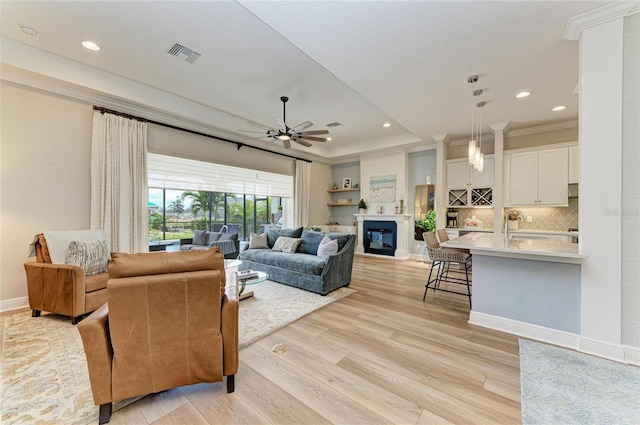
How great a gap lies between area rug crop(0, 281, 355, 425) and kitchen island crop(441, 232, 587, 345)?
6.14 feet

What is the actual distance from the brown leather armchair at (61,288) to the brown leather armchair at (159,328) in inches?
66.8

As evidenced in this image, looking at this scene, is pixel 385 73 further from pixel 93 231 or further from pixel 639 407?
pixel 93 231

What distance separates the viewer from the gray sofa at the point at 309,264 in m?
3.61

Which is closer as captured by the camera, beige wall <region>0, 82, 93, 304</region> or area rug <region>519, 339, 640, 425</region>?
area rug <region>519, 339, 640, 425</region>

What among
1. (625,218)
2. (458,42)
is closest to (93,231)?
(458,42)

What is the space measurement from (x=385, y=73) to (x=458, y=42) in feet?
2.61

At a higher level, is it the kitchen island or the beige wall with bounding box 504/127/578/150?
the beige wall with bounding box 504/127/578/150

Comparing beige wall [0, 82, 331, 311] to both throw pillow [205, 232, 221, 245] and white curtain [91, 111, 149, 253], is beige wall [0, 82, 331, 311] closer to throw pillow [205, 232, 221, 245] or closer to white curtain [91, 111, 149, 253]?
white curtain [91, 111, 149, 253]

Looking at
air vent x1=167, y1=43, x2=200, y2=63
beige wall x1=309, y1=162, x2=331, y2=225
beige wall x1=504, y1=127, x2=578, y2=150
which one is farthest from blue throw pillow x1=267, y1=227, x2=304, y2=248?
beige wall x1=504, y1=127, x2=578, y2=150

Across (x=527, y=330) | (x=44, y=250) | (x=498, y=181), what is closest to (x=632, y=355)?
(x=527, y=330)

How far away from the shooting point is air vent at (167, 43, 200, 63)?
9.27ft

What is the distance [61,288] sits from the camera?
2590mm

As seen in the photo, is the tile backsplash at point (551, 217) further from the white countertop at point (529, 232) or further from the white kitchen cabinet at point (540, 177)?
the white kitchen cabinet at point (540, 177)

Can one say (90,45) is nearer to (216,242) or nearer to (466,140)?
(216,242)
